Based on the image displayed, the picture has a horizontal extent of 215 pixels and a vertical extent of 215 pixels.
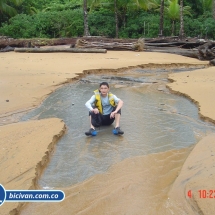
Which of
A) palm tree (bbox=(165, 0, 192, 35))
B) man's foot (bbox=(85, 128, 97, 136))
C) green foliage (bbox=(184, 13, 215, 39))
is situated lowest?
man's foot (bbox=(85, 128, 97, 136))

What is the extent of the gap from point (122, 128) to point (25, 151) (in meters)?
2.15

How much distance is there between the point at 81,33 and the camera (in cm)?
2877

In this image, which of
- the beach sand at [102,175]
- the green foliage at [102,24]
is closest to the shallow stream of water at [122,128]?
the beach sand at [102,175]

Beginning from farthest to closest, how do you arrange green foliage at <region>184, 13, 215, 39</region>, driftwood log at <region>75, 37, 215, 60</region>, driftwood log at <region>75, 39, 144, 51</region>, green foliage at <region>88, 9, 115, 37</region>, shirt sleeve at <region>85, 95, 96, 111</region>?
green foliage at <region>88, 9, 115, 37</region> → green foliage at <region>184, 13, 215, 39</region> → driftwood log at <region>75, 39, 144, 51</region> → driftwood log at <region>75, 37, 215, 60</region> → shirt sleeve at <region>85, 95, 96, 111</region>

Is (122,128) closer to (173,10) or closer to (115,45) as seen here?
(115,45)

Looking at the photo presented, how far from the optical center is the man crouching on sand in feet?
19.7

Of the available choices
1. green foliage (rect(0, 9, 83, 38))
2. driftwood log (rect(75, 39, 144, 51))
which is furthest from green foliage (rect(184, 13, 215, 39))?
green foliage (rect(0, 9, 83, 38))

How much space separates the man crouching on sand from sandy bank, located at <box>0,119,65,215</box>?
63cm

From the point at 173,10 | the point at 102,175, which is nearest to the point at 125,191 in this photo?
the point at 102,175

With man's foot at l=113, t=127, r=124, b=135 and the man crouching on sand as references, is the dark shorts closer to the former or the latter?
the man crouching on sand

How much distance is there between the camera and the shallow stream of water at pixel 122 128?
4918 mm

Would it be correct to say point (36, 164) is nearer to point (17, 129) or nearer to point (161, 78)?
point (17, 129)

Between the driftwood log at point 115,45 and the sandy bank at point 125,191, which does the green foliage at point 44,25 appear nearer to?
the driftwood log at point 115,45

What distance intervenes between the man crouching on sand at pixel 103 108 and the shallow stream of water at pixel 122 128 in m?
0.16
